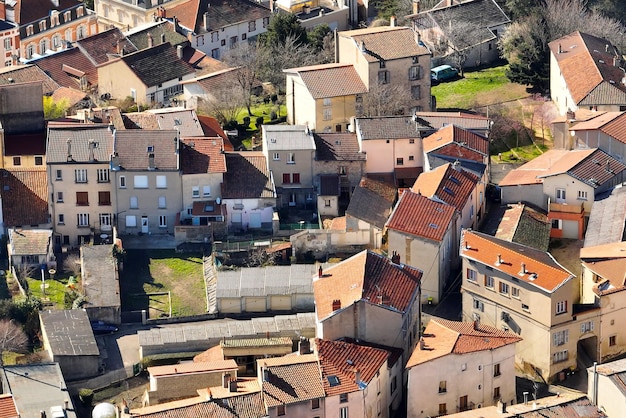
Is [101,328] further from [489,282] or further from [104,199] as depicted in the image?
[489,282]

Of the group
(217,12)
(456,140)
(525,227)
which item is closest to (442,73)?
(456,140)

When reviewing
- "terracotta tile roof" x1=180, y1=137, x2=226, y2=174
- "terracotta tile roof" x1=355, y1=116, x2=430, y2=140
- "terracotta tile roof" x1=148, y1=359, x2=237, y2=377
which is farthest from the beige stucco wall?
"terracotta tile roof" x1=355, y1=116, x2=430, y2=140

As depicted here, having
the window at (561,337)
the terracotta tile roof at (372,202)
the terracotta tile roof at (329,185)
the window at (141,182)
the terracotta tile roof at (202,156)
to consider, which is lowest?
the window at (561,337)

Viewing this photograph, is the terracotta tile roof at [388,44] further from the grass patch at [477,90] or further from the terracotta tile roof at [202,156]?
the terracotta tile roof at [202,156]

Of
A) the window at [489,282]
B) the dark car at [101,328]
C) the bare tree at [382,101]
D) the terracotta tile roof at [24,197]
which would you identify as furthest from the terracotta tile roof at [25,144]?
the window at [489,282]

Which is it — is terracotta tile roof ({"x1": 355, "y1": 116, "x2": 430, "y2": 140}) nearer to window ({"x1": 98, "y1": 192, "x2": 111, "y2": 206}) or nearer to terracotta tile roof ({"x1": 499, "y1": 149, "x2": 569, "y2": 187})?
terracotta tile roof ({"x1": 499, "y1": 149, "x2": 569, "y2": 187})

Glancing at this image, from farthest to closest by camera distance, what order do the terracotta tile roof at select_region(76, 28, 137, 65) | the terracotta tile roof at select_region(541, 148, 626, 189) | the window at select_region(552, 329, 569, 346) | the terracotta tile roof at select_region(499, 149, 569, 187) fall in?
the terracotta tile roof at select_region(76, 28, 137, 65), the terracotta tile roof at select_region(499, 149, 569, 187), the terracotta tile roof at select_region(541, 148, 626, 189), the window at select_region(552, 329, 569, 346)
